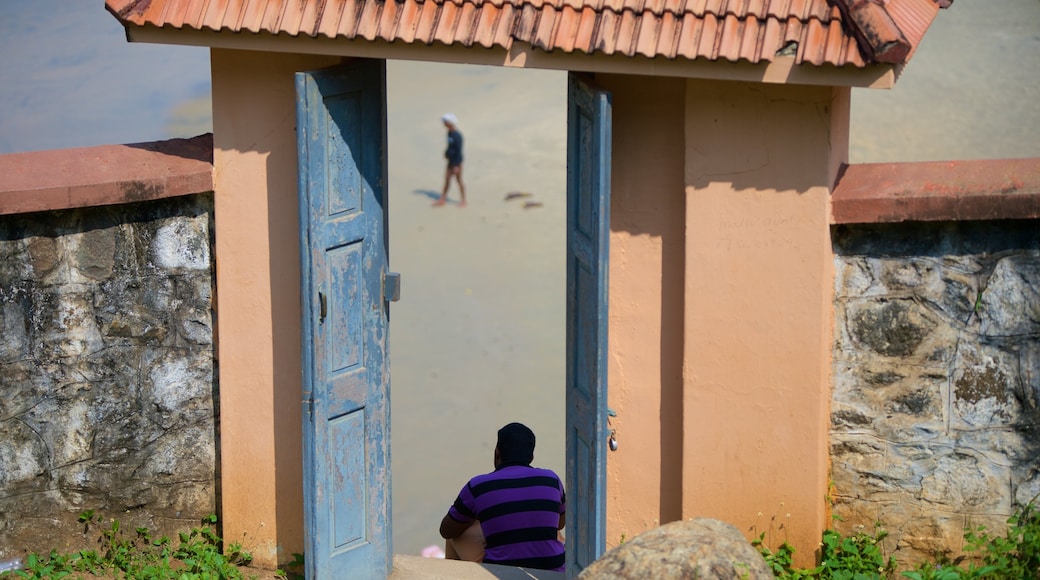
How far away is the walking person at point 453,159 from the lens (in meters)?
16.1

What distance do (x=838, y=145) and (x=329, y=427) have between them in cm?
266

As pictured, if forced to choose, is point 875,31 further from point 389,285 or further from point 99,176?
point 99,176

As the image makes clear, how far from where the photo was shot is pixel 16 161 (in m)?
5.81

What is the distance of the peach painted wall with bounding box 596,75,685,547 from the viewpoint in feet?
18.5

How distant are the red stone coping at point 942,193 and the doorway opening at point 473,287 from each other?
4.40 meters

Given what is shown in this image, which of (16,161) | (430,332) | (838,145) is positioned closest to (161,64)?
(430,332)

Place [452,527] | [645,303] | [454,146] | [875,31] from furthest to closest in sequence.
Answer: [454,146], [452,527], [645,303], [875,31]

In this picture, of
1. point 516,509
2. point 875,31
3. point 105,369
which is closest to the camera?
point 875,31

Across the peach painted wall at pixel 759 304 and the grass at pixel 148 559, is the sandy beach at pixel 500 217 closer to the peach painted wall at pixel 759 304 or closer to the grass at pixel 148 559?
the grass at pixel 148 559

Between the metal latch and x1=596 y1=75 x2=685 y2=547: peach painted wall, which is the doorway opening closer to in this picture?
x1=596 y1=75 x2=685 y2=547: peach painted wall

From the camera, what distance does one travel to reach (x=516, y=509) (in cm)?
623

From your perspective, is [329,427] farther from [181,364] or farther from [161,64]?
[161,64]

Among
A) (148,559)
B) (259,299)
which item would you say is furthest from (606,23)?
(148,559)

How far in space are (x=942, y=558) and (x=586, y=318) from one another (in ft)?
6.50
